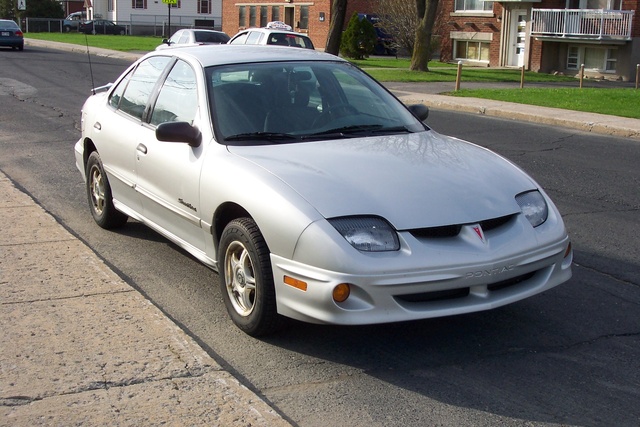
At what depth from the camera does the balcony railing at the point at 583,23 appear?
109 ft

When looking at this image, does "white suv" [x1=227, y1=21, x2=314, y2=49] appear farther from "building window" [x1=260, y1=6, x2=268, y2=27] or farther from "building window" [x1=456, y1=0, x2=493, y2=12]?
"building window" [x1=260, y1=6, x2=268, y2=27]

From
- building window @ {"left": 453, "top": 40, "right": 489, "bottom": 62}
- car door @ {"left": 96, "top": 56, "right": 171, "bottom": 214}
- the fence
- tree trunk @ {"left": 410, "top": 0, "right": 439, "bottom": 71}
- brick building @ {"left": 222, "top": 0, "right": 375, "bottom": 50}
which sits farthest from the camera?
the fence

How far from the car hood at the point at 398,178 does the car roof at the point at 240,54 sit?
98 centimetres

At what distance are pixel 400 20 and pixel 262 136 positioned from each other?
35.9 meters

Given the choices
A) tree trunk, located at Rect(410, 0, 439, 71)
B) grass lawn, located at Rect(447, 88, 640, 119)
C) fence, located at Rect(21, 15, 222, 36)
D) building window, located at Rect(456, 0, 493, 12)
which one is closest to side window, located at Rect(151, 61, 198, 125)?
grass lawn, located at Rect(447, 88, 640, 119)

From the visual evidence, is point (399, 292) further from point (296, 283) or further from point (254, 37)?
point (254, 37)

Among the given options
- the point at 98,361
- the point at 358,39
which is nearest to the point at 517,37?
the point at 358,39

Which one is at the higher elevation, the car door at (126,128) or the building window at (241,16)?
the building window at (241,16)

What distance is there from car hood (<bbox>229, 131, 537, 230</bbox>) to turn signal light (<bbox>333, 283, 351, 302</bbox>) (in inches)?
14.9

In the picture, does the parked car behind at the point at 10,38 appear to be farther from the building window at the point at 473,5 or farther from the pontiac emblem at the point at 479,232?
the pontiac emblem at the point at 479,232

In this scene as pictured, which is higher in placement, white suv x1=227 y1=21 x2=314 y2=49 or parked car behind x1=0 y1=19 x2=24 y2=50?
white suv x1=227 y1=21 x2=314 y2=49

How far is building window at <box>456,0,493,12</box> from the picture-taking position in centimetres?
3972

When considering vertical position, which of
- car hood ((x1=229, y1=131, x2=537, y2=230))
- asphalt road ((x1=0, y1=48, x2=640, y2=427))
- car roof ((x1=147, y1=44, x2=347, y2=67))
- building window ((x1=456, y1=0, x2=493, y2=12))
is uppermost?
building window ((x1=456, y1=0, x2=493, y2=12))

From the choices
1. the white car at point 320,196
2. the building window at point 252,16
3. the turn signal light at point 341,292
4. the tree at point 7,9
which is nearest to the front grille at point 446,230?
the white car at point 320,196
